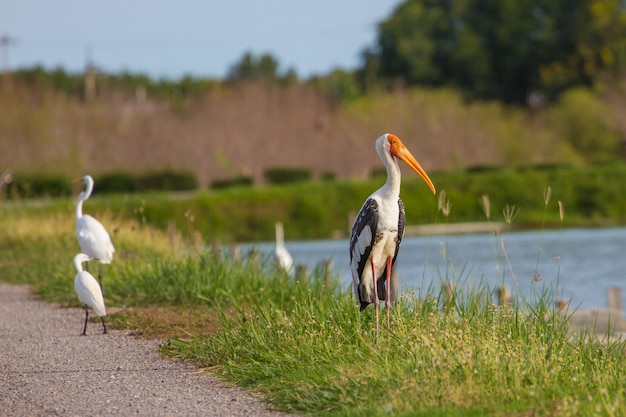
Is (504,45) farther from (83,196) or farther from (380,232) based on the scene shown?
(380,232)

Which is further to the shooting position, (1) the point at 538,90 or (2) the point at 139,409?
(1) the point at 538,90

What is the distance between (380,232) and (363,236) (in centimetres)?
14

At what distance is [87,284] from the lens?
10969 mm

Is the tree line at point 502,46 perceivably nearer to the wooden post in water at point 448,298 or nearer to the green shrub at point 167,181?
the green shrub at point 167,181

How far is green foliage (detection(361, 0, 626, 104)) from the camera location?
6619 cm

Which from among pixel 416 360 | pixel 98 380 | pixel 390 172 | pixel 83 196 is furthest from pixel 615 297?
pixel 98 380

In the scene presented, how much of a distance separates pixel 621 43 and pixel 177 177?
1282 inches

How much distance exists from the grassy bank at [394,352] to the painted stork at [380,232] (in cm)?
29

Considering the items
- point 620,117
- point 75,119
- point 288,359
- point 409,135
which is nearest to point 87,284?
point 288,359

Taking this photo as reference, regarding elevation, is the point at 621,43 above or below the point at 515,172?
above

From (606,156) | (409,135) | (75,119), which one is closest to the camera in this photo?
(75,119)

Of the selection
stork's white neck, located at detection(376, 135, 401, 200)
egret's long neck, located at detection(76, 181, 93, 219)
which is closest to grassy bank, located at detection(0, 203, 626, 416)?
stork's white neck, located at detection(376, 135, 401, 200)

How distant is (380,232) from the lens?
8891 millimetres

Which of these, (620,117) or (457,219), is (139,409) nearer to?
(457,219)
